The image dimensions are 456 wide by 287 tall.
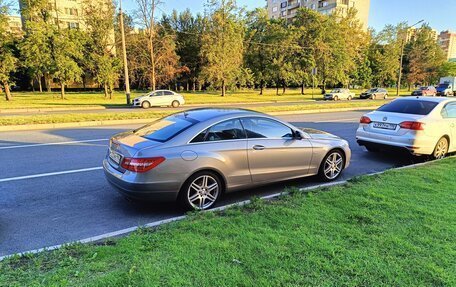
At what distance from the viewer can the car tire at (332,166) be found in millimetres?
5985

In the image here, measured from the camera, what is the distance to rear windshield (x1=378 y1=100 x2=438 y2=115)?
774 cm

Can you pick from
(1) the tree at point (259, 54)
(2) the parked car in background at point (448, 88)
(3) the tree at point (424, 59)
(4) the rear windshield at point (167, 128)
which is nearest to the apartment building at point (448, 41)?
(3) the tree at point (424, 59)

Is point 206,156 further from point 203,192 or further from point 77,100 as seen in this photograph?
point 77,100

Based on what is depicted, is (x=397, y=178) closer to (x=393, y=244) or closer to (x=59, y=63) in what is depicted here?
(x=393, y=244)

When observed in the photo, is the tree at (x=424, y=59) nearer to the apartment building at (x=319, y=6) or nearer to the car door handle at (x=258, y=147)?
the apartment building at (x=319, y=6)

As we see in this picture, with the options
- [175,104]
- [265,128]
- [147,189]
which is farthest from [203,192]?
[175,104]

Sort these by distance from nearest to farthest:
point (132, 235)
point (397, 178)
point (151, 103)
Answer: point (132, 235), point (397, 178), point (151, 103)

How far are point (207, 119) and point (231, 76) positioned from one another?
34974 millimetres

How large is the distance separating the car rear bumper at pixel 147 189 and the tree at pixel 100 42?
2930cm

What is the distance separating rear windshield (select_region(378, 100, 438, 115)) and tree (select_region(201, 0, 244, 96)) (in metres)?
30.5

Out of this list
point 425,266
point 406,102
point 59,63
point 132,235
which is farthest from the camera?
point 59,63

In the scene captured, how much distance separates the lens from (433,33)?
246ft

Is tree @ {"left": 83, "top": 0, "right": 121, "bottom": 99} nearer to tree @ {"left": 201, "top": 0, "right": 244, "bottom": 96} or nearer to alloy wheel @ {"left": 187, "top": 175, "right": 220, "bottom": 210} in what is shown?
tree @ {"left": 201, "top": 0, "right": 244, "bottom": 96}

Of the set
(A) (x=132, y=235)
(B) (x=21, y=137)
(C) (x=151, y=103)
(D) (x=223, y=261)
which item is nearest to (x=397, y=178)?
(D) (x=223, y=261)
